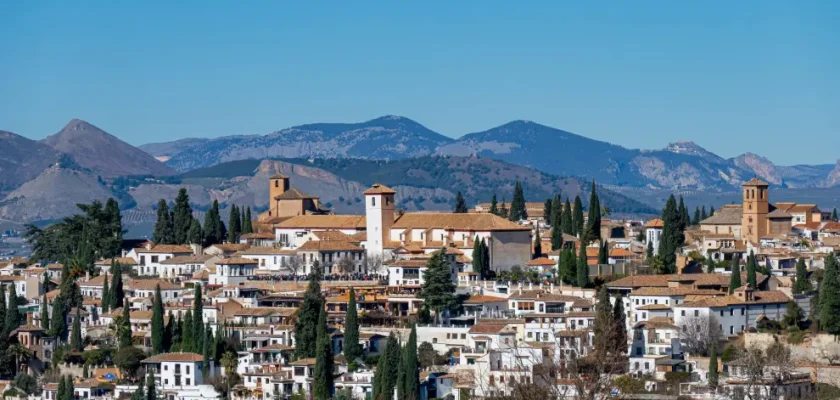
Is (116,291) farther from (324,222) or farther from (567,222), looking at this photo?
(567,222)

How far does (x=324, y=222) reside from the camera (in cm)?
8344

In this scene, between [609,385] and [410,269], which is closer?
[609,385]

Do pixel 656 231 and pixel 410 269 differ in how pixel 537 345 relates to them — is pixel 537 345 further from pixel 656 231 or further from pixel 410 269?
pixel 656 231

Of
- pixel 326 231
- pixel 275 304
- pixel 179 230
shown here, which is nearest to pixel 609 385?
pixel 275 304

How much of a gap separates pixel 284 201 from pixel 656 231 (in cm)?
2116

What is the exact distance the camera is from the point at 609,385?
91.6 ft

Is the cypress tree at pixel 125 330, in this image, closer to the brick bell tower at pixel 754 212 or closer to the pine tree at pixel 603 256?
the pine tree at pixel 603 256

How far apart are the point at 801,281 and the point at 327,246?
22.8 m

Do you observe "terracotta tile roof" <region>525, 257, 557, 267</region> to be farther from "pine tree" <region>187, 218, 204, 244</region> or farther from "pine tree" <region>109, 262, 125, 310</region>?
"pine tree" <region>187, 218, 204, 244</region>

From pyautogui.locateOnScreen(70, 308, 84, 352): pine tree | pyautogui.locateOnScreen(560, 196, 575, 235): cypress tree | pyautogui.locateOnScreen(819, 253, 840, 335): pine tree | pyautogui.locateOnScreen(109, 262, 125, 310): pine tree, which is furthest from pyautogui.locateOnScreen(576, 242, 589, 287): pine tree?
pyautogui.locateOnScreen(70, 308, 84, 352): pine tree

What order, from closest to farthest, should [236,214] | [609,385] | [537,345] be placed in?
[609,385], [537,345], [236,214]

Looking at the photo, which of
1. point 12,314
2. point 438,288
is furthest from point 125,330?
point 438,288

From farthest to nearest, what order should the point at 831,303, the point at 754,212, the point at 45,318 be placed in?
the point at 754,212
the point at 45,318
the point at 831,303

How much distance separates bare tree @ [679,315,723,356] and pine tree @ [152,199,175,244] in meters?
33.5
